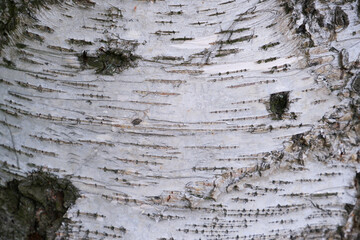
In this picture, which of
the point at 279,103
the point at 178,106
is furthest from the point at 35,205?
the point at 279,103

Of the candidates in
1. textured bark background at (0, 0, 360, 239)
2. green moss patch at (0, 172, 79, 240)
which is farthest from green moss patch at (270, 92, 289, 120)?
green moss patch at (0, 172, 79, 240)

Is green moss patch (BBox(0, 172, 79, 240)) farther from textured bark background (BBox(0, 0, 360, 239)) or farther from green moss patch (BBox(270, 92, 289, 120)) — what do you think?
green moss patch (BBox(270, 92, 289, 120))

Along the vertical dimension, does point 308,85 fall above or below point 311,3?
below

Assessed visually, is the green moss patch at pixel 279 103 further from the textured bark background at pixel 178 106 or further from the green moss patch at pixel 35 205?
the green moss patch at pixel 35 205

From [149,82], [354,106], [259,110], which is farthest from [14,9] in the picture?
[354,106]

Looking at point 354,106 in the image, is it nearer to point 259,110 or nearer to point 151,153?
point 259,110

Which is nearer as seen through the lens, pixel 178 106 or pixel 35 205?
pixel 178 106

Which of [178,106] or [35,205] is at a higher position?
[178,106]

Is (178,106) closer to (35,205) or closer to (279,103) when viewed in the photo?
(279,103)
